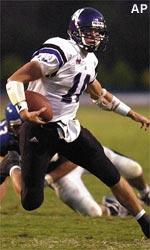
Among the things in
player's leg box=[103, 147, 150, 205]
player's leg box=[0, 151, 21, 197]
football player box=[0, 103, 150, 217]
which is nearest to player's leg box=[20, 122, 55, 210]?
player's leg box=[0, 151, 21, 197]

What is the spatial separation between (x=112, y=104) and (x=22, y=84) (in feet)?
3.16

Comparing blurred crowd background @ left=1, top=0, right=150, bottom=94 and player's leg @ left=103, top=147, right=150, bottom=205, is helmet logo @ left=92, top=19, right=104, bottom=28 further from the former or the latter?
blurred crowd background @ left=1, top=0, right=150, bottom=94

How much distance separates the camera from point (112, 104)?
5.39m

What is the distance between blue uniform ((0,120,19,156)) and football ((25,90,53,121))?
1.14 meters

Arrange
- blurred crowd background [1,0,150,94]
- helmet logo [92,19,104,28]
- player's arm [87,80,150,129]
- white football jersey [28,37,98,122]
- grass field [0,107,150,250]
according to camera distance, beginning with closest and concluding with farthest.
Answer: white football jersey [28,37,98,122], grass field [0,107,150,250], helmet logo [92,19,104,28], player's arm [87,80,150,129], blurred crowd background [1,0,150,94]

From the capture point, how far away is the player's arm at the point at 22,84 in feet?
14.9

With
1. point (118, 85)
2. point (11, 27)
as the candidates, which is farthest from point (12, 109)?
point (118, 85)

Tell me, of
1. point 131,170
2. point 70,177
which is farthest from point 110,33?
point 70,177

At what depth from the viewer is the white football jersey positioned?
15.3 ft

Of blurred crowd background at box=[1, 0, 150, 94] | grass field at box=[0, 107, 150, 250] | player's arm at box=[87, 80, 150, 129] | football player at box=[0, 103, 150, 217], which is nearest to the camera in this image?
grass field at box=[0, 107, 150, 250]

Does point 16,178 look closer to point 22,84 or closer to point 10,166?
point 10,166

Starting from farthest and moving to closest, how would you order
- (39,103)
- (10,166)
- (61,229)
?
(10,166)
(61,229)
(39,103)

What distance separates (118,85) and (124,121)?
196 inches

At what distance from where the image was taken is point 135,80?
25297 millimetres
